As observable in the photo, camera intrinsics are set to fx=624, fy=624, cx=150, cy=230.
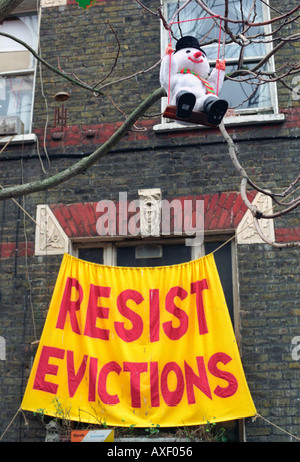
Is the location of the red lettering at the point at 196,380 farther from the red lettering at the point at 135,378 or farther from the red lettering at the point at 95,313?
the red lettering at the point at 95,313

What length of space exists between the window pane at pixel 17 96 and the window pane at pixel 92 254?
1936 mm

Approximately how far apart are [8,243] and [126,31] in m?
3.01

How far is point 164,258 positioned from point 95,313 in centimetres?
103

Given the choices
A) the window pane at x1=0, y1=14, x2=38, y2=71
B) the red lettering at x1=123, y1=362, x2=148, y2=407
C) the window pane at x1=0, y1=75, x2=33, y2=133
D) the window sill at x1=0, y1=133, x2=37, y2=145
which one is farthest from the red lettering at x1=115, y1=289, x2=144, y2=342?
the window pane at x1=0, y1=14, x2=38, y2=71

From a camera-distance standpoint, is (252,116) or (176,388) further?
(252,116)

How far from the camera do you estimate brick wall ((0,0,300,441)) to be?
20.8 ft

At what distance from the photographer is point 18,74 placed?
26.3 ft

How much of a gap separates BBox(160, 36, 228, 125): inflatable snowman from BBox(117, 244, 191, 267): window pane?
2.44 meters

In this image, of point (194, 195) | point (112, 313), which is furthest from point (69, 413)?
point (194, 195)

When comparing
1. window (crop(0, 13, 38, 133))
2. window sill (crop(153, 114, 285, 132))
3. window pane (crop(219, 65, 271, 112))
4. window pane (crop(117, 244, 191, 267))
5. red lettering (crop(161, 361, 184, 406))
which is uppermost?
window (crop(0, 13, 38, 133))

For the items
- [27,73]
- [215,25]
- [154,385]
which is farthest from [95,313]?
[215,25]

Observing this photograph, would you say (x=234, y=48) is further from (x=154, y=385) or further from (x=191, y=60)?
(x=154, y=385)

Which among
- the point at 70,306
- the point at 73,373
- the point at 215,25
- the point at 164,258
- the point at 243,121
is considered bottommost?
the point at 73,373

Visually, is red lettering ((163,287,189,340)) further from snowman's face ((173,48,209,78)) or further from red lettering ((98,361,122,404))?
snowman's face ((173,48,209,78))
